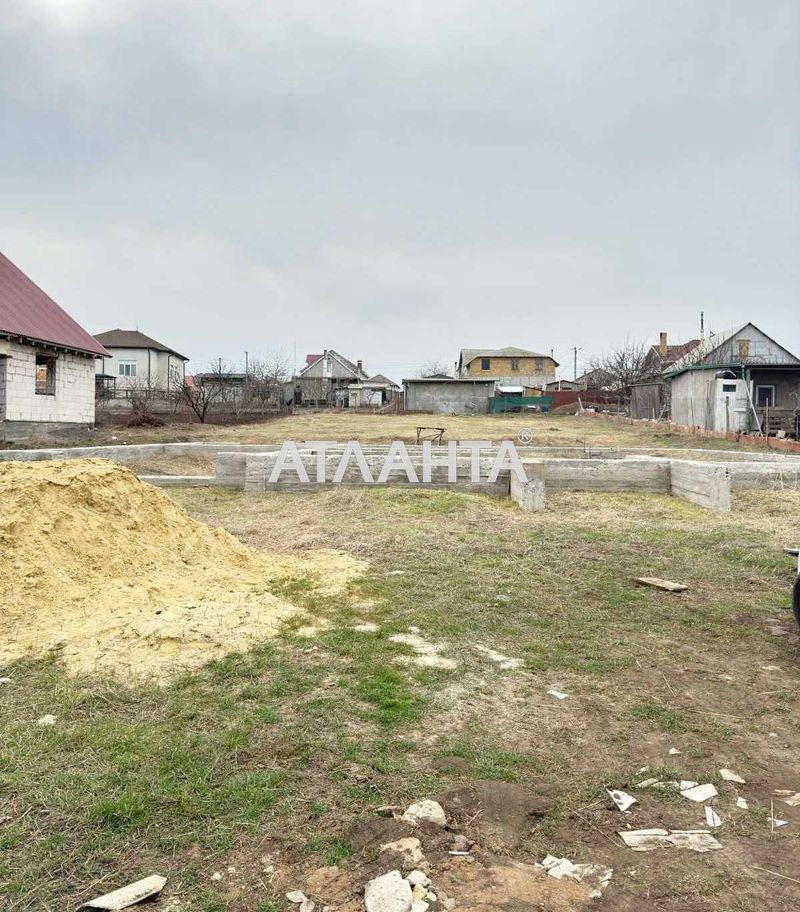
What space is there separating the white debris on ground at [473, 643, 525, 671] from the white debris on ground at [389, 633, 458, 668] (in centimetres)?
26

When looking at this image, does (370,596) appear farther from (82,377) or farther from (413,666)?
(82,377)

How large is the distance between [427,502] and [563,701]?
626 centimetres

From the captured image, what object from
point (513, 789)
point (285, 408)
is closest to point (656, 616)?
point (513, 789)

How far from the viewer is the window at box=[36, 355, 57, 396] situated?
66.4 feet

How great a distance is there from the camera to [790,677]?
392 cm

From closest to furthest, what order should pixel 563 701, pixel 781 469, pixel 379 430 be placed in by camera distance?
pixel 563 701 → pixel 781 469 → pixel 379 430

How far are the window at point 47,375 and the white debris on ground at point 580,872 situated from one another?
21.5 meters

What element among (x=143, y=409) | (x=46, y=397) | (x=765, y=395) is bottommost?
(x=46, y=397)

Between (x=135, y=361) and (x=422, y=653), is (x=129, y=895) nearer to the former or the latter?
(x=422, y=653)

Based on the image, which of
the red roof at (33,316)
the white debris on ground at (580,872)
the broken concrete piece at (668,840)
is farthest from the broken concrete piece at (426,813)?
the red roof at (33,316)

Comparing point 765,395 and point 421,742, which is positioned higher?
point 765,395

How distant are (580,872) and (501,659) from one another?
192 cm

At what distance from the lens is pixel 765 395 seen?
1064 inches

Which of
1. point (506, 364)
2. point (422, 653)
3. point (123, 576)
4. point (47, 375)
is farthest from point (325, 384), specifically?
point (422, 653)
